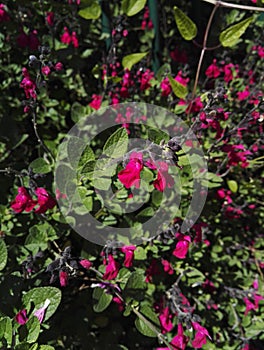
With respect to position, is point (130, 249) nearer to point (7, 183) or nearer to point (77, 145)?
point (77, 145)

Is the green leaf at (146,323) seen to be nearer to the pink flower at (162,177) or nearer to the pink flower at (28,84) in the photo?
the pink flower at (162,177)

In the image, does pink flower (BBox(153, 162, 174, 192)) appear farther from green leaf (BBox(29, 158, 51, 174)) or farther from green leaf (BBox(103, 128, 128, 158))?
green leaf (BBox(29, 158, 51, 174))

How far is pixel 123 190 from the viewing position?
1.46 m

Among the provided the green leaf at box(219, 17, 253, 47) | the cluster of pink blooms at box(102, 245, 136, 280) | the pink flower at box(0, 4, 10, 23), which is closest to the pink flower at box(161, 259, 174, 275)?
the cluster of pink blooms at box(102, 245, 136, 280)

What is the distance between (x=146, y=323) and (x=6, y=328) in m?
0.46

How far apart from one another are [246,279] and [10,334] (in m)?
1.24

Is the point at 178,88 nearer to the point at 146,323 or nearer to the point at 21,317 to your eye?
the point at 146,323

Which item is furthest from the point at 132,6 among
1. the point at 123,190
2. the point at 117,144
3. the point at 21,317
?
the point at 21,317

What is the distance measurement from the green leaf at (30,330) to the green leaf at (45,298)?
0.23 ft

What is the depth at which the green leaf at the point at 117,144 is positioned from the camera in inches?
40.4

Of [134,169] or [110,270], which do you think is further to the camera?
[110,270]

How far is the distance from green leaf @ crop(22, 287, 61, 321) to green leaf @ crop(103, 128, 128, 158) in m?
0.38

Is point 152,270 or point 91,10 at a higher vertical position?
point 91,10

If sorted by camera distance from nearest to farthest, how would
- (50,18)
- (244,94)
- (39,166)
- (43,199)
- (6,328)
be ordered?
(6,328) < (43,199) < (39,166) < (50,18) < (244,94)
